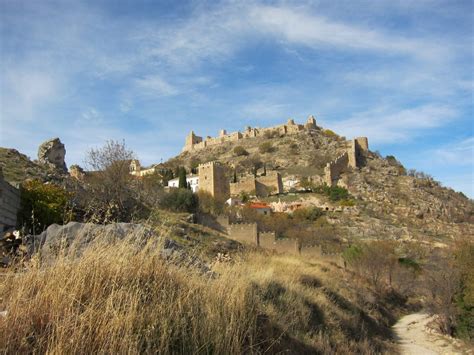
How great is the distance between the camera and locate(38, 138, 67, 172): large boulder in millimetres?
22609

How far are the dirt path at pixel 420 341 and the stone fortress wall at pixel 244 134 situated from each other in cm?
6691

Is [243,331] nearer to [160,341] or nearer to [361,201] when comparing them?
[160,341]

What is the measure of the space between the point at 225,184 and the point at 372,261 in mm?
31573

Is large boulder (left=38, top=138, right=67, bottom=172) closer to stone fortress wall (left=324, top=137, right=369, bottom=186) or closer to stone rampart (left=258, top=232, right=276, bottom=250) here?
stone rampart (left=258, top=232, right=276, bottom=250)

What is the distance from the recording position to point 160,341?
3525mm

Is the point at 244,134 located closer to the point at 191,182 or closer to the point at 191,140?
the point at 191,140

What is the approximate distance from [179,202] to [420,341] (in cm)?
1752

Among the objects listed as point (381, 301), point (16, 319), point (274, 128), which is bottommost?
point (381, 301)

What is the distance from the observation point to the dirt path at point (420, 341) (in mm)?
15395

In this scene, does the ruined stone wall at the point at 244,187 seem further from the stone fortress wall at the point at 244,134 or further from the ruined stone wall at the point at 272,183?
the stone fortress wall at the point at 244,134

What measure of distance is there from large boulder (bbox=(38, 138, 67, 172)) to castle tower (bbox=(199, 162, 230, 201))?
3146 centimetres

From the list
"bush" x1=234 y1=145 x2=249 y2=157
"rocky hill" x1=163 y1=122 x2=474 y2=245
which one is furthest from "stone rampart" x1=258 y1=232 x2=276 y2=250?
"bush" x1=234 y1=145 x2=249 y2=157

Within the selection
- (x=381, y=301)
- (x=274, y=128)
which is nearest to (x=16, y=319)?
(x=381, y=301)

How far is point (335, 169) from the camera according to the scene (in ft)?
210
